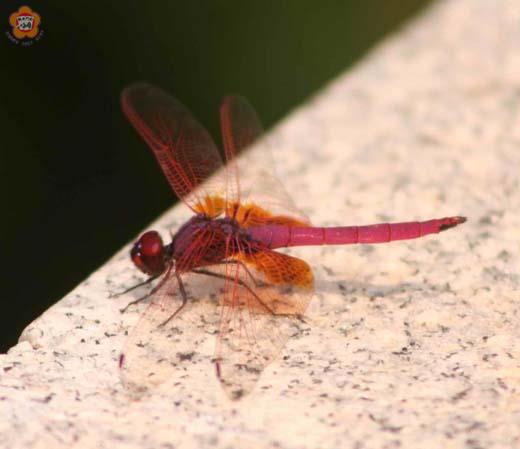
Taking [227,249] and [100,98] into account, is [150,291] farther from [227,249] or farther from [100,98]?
[100,98]

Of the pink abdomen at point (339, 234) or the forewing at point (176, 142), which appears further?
the forewing at point (176, 142)

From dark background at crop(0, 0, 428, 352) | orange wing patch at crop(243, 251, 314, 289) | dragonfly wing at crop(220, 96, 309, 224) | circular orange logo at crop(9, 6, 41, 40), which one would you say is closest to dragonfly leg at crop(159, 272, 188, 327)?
orange wing patch at crop(243, 251, 314, 289)

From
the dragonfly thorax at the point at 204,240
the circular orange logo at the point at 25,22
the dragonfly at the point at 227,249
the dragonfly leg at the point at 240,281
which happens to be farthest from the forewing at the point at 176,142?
the circular orange logo at the point at 25,22

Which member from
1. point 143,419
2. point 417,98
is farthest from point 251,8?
point 143,419

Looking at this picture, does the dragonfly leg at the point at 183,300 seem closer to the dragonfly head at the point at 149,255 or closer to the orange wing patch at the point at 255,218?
the dragonfly head at the point at 149,255

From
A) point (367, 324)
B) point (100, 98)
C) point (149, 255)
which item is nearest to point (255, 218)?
point (149, 255)

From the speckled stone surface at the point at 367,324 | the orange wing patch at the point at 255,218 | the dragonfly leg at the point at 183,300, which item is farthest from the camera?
the orange wing patch at the point at 255,218

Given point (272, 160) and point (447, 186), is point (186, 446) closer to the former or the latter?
point (272, 160)
